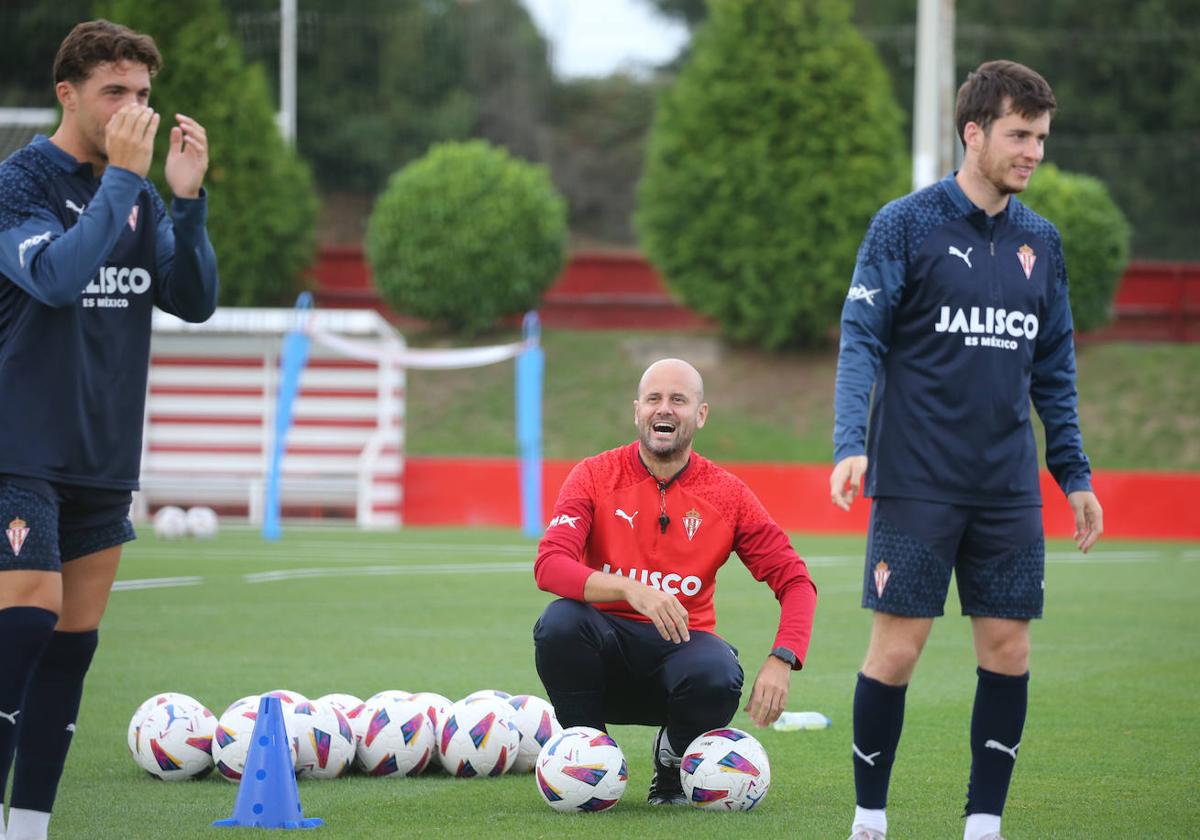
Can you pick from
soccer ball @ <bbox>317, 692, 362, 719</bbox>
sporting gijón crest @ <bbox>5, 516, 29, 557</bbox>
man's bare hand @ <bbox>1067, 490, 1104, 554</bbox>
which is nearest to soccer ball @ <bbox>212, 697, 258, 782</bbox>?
soccer ball @ <bbox>317, 692, 362, 719</bbox>

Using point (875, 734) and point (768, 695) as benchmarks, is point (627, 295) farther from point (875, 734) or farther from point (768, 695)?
point (875, 734)

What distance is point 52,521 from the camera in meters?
4.62

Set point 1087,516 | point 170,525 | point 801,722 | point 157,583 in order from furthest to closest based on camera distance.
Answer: point 170,525, point 157,583, point 801,722, point 1087,516

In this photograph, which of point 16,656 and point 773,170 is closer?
point 16,656

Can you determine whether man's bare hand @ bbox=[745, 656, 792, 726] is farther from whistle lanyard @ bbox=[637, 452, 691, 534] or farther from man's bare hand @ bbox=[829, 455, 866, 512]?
man's bare hand @ bbox=[829, 455, 866, 512]

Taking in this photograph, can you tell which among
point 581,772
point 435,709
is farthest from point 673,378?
point 435,709

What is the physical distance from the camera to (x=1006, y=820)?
569cm

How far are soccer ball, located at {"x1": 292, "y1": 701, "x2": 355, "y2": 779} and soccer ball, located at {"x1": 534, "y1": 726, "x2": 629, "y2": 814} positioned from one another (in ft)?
3.14

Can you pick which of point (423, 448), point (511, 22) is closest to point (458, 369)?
point (423, 448)

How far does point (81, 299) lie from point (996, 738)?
2.93 m

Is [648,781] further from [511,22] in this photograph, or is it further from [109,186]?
[511,22]

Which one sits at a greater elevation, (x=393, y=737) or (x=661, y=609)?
(x=661, y=609)

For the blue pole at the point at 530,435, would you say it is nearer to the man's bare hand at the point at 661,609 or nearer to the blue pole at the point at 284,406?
the blue pole at the point at 284,406

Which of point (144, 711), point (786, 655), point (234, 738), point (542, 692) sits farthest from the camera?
point (542, 692)
